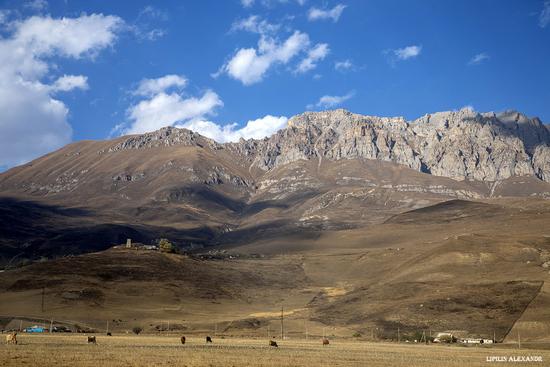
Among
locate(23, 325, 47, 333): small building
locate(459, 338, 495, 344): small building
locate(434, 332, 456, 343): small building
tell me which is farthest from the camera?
locate(23, 325, 47, 333): small building

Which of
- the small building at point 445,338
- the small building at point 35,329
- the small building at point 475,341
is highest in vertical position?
the small building at point 35,329

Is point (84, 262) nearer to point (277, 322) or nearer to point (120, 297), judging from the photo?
point (120, 297)

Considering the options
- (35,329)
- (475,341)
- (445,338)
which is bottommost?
(475,341)

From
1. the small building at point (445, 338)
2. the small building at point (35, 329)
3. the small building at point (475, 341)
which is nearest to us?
the small building at point (475, 341)

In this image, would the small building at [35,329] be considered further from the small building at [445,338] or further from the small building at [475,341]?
the small building at [475,341]

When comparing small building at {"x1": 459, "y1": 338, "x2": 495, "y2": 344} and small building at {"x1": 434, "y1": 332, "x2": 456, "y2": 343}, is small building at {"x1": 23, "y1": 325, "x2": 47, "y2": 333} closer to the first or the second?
small building at {"x1": 434, "y1": 332, "x2": 456, "y2": 343}

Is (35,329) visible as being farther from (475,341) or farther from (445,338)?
(475,341)

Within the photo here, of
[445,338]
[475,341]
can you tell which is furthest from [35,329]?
[475,341]

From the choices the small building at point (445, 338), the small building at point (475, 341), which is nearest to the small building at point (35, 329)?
the small building at point (445, 338)

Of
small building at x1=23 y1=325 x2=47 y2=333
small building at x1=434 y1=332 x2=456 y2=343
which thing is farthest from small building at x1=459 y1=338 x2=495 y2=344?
small building at x1=23 y1=325 x2=47 y2=333

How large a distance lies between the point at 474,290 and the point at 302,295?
170 feet

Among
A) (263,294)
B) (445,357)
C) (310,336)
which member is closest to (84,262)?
(263,294)

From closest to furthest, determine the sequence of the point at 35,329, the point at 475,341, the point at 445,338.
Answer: the point at 475,341
the point at 445,338
the point at 35,329

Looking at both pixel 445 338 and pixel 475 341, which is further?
pixel 445 338
